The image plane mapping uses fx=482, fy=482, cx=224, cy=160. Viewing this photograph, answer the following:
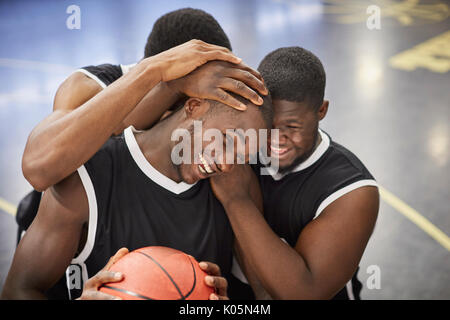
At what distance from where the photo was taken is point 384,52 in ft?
25.2

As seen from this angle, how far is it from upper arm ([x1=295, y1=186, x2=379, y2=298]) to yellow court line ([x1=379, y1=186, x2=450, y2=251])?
6.84ft

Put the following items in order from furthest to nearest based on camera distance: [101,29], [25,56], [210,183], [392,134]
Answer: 1. [101,29]
2. [25,56]
3. [392,134]
4. [210,183]

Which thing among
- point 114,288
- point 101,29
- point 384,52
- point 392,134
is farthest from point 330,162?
point 101,29

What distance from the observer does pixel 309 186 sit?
7.32 feet

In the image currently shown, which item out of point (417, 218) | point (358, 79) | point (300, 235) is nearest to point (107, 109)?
point (300, 235)

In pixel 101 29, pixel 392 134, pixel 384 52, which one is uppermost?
pixel 101 29

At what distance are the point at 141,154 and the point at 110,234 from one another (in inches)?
13.5

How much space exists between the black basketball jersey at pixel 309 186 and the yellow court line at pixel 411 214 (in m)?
1.86

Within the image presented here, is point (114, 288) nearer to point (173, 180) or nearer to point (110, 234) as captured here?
point (110, 234)

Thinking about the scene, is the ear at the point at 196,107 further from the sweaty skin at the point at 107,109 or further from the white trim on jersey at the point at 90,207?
the white trim on jersey at the point at 90,207

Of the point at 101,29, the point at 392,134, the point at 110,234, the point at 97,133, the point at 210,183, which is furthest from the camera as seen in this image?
the point at 101,29

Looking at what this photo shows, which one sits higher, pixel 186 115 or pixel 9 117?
pixel 186 115

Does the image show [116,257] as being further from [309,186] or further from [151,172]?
[309,186]

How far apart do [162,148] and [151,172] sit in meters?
0.11
